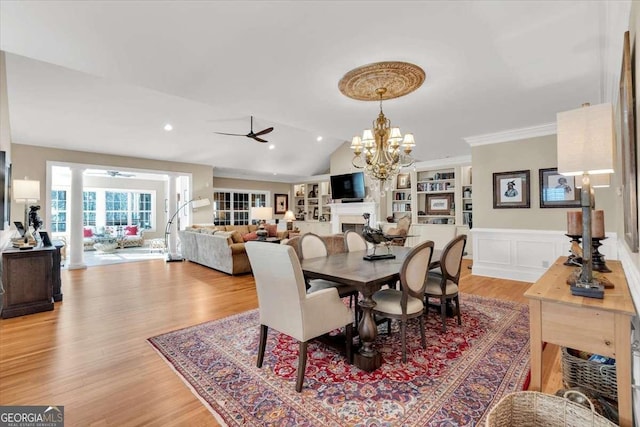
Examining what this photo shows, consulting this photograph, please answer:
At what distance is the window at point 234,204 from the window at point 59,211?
15.2 ft

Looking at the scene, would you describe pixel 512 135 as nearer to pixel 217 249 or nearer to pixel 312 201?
pixel 217 249

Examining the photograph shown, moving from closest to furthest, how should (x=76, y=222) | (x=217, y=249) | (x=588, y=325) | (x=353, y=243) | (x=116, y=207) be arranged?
(x=588, y=325)
(x=353, y=243)
(x=217, y=249)
(x=76, y=222)
(x=116, y=207)

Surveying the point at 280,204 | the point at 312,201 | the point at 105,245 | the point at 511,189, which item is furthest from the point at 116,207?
the point at 511,189

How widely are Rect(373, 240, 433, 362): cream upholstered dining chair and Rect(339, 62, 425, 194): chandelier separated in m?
1.35

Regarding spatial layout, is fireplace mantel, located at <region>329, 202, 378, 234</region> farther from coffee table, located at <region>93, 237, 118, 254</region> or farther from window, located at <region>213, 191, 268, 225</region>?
coffee table, located at <region>93, 237, 118, 254</region>

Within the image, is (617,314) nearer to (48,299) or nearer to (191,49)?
(191,49)

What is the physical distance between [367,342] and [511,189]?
13.2 ft

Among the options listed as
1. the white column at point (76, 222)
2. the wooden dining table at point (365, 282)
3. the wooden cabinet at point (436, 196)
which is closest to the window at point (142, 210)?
the white column at point (76, 222)

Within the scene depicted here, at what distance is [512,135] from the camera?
4785 millimetres

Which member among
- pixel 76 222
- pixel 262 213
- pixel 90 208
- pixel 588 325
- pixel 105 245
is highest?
pixel 90 208

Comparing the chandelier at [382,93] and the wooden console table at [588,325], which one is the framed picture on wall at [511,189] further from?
the wooden console table at [588,325]

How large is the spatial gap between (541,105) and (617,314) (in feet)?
11.2

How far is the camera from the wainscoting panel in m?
4.51

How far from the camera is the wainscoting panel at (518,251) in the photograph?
451cm
